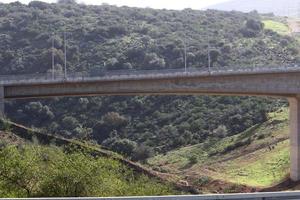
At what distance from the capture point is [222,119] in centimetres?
7788

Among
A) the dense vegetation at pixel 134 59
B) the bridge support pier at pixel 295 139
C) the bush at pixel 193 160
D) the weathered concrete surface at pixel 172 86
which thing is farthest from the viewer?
the dense vegetation at pixel 134 59

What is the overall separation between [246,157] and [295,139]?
8.35 m

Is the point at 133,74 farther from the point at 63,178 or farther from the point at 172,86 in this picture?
the point at 63,178

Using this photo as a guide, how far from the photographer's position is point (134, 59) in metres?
90.6

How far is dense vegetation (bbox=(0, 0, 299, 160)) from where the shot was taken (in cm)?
7606

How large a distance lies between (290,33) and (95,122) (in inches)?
2472

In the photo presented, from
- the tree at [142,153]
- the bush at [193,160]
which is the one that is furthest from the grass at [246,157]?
the tree at [142,153]

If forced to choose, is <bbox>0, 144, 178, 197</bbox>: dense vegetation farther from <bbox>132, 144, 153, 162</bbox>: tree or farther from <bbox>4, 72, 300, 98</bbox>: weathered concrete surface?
<bbox>132, 144, 153, 162</bbox>: tree

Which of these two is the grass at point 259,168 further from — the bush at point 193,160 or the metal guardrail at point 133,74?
the metal guardrail at point 133,74

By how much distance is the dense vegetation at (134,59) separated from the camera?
250ft

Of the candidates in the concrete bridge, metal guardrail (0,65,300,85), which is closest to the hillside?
metal guardrail (0,65,300,85)

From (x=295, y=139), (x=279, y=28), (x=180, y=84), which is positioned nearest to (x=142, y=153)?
(x=180, y=84)

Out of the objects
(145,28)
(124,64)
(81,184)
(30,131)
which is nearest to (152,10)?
(145,28)

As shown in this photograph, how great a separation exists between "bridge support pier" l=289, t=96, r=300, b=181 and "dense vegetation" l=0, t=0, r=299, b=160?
800 inches
